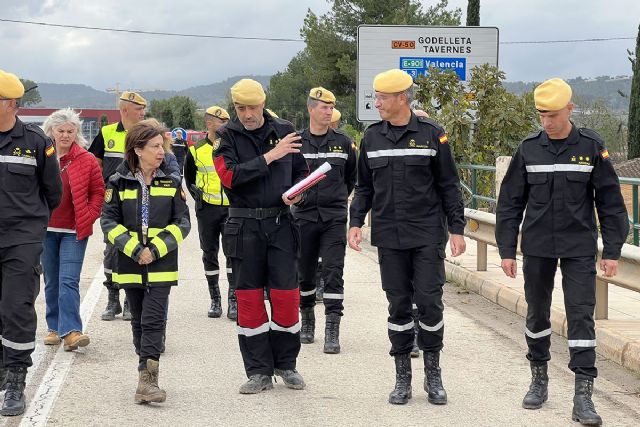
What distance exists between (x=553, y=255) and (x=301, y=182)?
1647 mm

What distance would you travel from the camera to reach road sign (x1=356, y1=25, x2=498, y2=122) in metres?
21.7

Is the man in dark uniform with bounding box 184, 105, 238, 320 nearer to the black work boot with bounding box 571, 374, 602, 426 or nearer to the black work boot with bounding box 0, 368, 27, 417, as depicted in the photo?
the black work boot with bounding box 0, 368, 27, 417

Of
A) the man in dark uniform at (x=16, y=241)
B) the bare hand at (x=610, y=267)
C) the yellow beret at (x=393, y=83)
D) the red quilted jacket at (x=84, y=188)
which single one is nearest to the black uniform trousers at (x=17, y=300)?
the man in dark uniform at (x=16, y=241)

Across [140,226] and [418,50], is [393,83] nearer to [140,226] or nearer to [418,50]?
[140,226]

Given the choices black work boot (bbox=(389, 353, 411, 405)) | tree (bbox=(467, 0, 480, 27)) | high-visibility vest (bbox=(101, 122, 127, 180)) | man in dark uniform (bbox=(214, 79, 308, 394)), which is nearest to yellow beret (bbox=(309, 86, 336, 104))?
high-visibility vest (bbox=(101, 122, 127, 180))

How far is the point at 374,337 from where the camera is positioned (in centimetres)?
898

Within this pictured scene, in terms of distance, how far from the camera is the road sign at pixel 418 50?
71.2ft

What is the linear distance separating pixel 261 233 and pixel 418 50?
15.6 m

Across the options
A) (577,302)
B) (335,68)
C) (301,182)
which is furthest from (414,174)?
(335,68)

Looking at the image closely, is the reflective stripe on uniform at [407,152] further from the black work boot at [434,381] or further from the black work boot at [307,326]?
the black work boot at [307,326]

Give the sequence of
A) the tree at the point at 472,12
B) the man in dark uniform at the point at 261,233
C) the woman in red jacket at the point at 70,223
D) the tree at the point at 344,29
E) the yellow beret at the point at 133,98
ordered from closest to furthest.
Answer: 1. the man in dark uniform at the point at 261,233
2. the woman in red jacket at the point at 70,223
3. the yellow beret at the point at 133,98
4. the tree at the point at 472,12
5. the tree at the point at 344,29

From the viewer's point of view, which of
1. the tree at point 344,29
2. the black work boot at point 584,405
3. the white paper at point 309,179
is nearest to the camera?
the black work boot at point 584,405

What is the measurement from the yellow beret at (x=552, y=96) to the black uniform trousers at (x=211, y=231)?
163 inches

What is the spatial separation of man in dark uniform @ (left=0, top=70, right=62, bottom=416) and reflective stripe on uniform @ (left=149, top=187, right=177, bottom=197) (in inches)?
29.6
